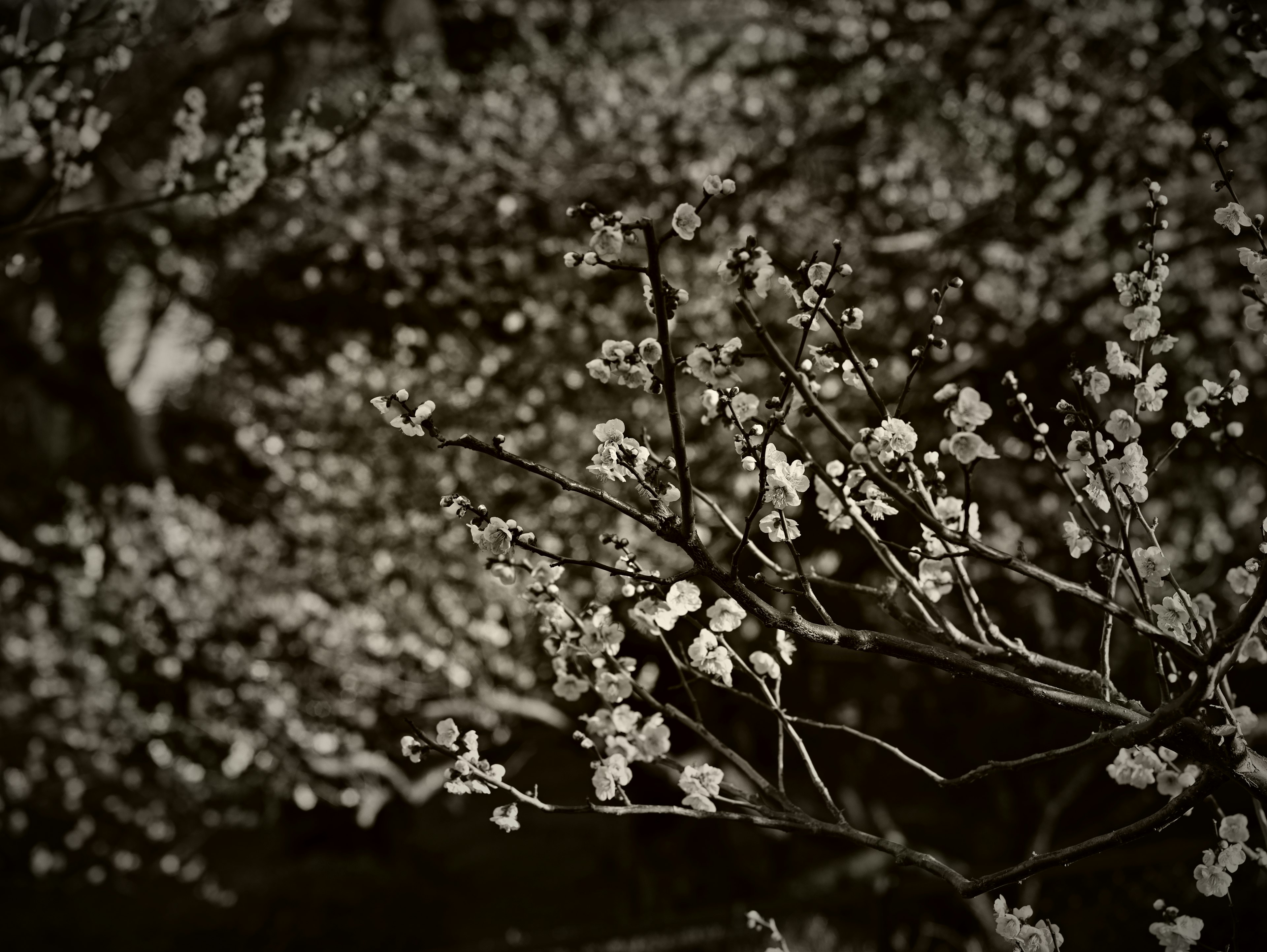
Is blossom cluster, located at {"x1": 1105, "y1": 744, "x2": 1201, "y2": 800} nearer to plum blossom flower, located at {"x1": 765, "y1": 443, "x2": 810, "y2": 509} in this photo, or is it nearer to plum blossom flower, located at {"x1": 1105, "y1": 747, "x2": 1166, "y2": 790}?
plum blossom flower, located at {"x1": 1105, "y1": 747, "x2": 1166, "y2": 790}

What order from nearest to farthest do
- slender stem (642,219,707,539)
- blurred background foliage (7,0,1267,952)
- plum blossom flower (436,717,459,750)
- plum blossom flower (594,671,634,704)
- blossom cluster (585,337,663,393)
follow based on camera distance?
slender stem (642,219,707,539) < blossom cluster (585,337,663,393) < plum blossom flower (436,717,459,750) < plum blossom flower (594,671,634,704) < blurred background foliage (7,0,1267,952)

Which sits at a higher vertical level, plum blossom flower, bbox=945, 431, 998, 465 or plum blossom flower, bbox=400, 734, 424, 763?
plum blossom flower, bbox=945, 431, 998, 465

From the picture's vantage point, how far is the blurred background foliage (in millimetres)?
6621

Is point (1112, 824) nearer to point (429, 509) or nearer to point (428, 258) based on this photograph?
point (429, 509)

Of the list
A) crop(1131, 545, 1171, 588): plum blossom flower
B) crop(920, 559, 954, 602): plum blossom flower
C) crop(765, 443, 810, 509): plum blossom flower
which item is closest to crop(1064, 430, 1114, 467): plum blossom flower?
crop(1131, 545, 1171, 588): plum blossom flower

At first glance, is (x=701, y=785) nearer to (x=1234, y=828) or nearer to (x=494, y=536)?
(x=494, y=536)

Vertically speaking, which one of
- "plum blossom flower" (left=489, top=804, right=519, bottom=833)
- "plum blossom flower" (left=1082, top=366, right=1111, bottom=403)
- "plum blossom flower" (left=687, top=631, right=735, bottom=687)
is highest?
"plum blossom flower" (left=1082, top=366, right=1111, bottom=403)

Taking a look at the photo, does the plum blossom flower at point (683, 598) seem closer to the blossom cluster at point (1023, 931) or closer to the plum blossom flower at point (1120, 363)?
the blossom cluster at point (1023, 931)

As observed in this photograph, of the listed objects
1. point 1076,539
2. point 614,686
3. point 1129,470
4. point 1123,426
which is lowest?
point 614,686

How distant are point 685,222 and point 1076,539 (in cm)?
140

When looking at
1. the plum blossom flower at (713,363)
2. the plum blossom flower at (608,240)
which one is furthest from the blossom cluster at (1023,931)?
the plum blossom flower at (608,240)

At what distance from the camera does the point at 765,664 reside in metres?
2.43

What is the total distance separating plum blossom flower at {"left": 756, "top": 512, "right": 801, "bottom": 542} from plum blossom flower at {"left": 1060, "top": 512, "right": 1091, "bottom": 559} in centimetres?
75

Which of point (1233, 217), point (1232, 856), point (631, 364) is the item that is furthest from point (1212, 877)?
point (631, 364)
